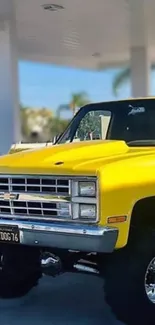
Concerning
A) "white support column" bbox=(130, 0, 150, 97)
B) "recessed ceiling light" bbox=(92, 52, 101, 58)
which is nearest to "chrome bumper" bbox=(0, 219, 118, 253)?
"white support column" bbox=(130, 0, 150, 97)

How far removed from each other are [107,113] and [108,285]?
2.41m

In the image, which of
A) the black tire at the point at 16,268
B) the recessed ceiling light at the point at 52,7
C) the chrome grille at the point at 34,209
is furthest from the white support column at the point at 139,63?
the chrome grille at the point at 34,209

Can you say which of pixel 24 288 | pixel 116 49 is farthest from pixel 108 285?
pixel 116 49

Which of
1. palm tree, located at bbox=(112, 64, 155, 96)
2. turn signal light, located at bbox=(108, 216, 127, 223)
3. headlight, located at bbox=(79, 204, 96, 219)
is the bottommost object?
turn signal light, located at bbox=(108, 216, 127, 223)

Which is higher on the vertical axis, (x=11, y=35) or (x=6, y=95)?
(x=11, y=35)

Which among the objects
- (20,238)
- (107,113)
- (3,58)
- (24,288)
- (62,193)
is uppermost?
(3,58)

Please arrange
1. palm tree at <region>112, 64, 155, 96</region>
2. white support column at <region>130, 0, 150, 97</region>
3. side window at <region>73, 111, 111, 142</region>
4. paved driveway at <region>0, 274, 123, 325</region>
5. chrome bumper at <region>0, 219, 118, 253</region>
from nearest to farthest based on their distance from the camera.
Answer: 1. chrome bumper at <region>0, 219, 118, 253</region>
2. paved driveway at <region>0, 274, 123, 325</region>
3. side window at <region>73, 111, 111, 142</region>
4. white support column at <region>130, 0, 150, 97</region>
5. palm tree at <region>112, 64, 155, 96</region>

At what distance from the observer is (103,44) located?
58.2ft

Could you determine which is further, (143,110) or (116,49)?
(116,49)

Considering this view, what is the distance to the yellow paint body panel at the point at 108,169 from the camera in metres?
4.37

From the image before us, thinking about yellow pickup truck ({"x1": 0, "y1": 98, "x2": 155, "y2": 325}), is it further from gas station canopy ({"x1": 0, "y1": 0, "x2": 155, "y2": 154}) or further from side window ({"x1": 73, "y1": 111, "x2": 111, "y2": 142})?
gas station canopy ({"x1": 0, "y1": 0, "x2": 155, "y2": 154})

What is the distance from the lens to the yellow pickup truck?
4391mm

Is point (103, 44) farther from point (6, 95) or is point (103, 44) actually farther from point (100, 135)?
point (100, 135)

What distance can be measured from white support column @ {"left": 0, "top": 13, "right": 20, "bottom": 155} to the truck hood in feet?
27.1
